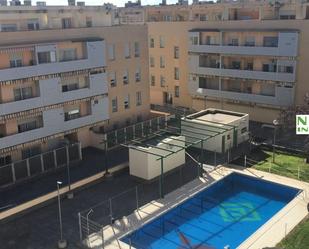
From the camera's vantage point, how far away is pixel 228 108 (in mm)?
55562

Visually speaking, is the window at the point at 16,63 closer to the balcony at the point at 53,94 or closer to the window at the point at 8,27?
the balcony at the point at 53,94

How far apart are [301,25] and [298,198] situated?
21765 mm

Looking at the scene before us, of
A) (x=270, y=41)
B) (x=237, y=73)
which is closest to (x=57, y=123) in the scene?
(x=237, y=73)

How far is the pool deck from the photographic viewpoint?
28.4 metres

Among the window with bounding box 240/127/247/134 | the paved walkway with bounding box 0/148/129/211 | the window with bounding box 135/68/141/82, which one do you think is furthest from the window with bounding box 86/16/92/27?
the window with bounding box 240/127/247/134

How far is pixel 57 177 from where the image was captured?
38.1 m

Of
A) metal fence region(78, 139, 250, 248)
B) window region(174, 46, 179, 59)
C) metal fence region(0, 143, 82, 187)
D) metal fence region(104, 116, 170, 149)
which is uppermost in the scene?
window region(174, 46, 179, 59)

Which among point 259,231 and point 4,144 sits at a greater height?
point 4,144

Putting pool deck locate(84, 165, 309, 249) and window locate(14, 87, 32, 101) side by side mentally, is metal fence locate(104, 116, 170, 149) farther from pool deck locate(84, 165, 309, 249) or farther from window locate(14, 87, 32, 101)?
window locate(14, 87, 32, 101)

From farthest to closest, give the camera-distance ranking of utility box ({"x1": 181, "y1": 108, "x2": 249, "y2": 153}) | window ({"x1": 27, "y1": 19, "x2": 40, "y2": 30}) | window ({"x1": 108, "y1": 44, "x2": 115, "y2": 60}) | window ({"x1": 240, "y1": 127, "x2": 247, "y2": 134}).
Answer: window ({"x1": 240, "y1": 127, "x2": 247, "y2": 134}) < window ({"x1": 108, "y1": 44, "x2": 115, "y2": 60}) < utility box ({"x1": 181, "y1": 108, "x2": 249, "y2": 153}) < window ({"x1": 27, "y1": 19, "x2": 40, "y2": 30})

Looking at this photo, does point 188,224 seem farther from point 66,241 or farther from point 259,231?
point 66,241

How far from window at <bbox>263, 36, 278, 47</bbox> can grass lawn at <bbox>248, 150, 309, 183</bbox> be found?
13.3m

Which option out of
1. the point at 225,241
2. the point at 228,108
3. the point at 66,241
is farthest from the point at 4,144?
the point at 228,108

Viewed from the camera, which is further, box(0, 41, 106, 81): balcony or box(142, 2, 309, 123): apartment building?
box(142, 2, 309, 123): apartment building
